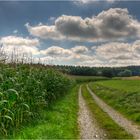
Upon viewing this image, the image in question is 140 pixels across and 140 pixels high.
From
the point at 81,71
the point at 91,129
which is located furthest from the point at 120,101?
the point at 81,71

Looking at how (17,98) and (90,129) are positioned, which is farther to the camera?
(90,129)

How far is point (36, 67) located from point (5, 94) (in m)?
9.03

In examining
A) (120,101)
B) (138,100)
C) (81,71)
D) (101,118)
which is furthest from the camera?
(81,71)

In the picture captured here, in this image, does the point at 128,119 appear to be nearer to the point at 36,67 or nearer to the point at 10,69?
the point at 36,67

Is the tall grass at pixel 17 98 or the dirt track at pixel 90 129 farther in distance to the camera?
the dirt track at pixel 90 129

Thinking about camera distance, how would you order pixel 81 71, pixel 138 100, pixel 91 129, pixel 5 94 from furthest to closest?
pixel 81 71 < pixel 138 100 < pixel 91 129 < pixel 5 94

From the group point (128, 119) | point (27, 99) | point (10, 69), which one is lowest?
point (128, 119)

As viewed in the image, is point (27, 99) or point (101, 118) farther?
point (101, 118)

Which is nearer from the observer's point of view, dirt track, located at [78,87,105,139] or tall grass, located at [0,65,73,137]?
tall grass, located at [0,65,73,137]

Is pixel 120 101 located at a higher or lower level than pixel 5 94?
lower

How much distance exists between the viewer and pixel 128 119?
21656mm

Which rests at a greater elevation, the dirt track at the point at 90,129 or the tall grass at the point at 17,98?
the tall grass at the point at 17,98

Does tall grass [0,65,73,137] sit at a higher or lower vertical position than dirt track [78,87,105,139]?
higher

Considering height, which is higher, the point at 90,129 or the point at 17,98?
the point at 17,98
